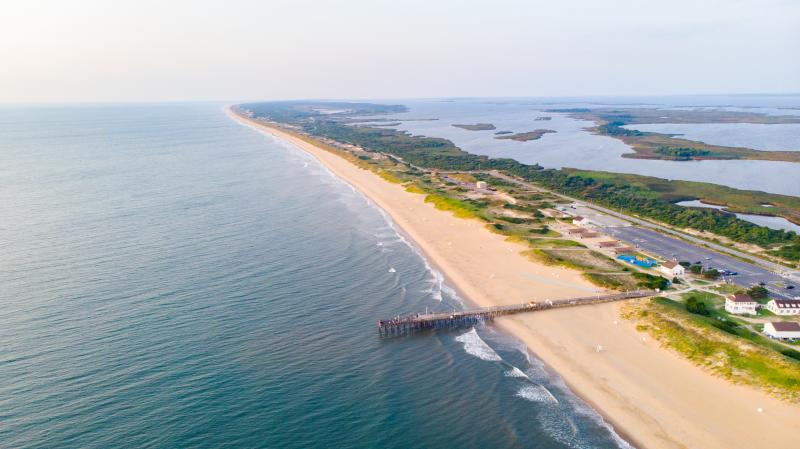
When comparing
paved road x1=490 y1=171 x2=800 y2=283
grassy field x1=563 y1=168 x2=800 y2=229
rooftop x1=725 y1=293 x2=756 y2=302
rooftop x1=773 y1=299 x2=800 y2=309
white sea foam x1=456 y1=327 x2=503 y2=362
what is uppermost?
rooftop x1=725 y1=293 x2=756 y2=302

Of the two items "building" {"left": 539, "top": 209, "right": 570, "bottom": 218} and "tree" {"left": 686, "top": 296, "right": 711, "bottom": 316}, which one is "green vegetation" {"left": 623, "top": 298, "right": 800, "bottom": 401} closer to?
"tree" {"left": 686, "top": 296, "right": 711, "bottom": 316}

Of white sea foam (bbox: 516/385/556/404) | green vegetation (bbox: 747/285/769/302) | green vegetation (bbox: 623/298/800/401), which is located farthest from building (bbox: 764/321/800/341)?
white sea foam (bbox: 516/385/556/404)

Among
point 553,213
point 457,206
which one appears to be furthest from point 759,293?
point 457,206

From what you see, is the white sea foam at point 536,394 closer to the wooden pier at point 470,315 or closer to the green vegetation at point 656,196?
the wooden pier at point 470,315

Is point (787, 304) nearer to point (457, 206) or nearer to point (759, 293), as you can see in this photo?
point (759, 293)

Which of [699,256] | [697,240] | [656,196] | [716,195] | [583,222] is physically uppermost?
[583,222]
